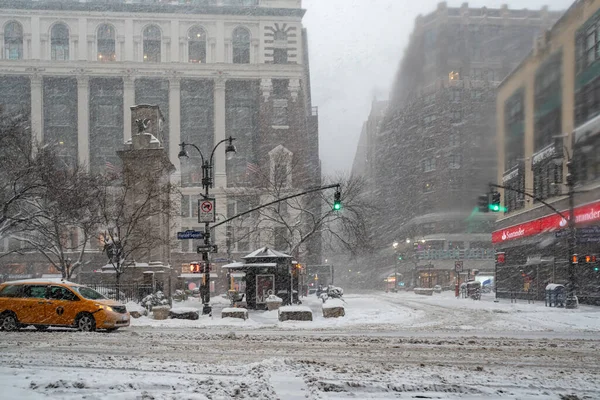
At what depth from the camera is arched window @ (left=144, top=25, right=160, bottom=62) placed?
76500 mm

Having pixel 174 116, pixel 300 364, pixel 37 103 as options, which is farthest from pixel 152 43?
pixel 300 364

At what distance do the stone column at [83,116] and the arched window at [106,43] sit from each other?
399cm

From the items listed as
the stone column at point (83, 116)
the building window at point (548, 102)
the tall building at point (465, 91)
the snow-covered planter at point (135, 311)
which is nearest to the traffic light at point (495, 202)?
the tall building at point (465, 91)

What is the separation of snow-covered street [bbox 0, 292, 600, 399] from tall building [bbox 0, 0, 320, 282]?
2243 inches

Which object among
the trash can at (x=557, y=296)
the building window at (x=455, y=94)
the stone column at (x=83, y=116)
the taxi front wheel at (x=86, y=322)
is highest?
the stone column at (x=83, y=116)

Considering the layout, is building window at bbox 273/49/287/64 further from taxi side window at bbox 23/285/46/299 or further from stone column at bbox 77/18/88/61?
taxi side window at bbox 23/285/46/299

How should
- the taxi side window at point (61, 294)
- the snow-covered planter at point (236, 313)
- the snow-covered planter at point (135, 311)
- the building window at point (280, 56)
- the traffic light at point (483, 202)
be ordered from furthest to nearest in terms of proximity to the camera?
the building window at point (280, 56) → the snow-covered planter at point (135, 311) → the snow-covered planter at point (236, 313) → the traffic light at point (483, 202) → the taxi side window at point (61, 294)

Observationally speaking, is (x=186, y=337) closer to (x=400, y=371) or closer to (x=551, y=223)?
(x=400, y=371)

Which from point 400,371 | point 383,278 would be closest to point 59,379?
point 400,371

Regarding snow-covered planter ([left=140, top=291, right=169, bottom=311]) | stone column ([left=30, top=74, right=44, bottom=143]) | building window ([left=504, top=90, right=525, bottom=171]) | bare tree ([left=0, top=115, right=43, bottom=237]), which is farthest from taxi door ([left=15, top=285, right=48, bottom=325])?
stone column ([left=30, top=74, right=44, bottom=143])

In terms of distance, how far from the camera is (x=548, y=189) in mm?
37344

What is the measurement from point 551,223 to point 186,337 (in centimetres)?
2867

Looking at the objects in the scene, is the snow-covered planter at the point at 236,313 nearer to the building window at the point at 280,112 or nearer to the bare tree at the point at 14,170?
the bare tree at the point at 14,170

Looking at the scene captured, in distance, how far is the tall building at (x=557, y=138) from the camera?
28406 mm
